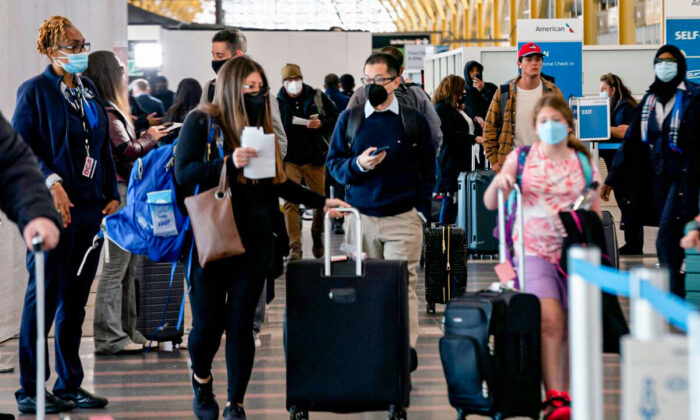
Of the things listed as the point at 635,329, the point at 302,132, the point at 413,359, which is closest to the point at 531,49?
the point at 413,359

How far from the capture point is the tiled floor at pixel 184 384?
5406 millimetres

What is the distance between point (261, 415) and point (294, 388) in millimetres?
549

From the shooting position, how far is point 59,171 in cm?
527

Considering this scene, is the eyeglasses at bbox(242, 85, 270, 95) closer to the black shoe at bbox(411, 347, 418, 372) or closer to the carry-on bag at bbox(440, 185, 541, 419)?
the carry-on bag at bbox(440, 185, 541, 419)

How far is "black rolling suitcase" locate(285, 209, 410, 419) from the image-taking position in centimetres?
479

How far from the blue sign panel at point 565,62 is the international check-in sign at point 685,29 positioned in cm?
145

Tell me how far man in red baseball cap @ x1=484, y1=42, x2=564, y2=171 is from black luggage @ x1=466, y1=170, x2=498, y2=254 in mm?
2743

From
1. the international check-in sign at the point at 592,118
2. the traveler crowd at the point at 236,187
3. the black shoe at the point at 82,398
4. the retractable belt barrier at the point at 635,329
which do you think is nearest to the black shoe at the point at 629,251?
the international check-in sign at the point at 592,118

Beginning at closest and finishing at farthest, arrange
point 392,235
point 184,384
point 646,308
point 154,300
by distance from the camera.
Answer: point 646,308
point 392,235
point 184,384
point 154,300

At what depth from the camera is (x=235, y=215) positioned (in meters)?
4.86

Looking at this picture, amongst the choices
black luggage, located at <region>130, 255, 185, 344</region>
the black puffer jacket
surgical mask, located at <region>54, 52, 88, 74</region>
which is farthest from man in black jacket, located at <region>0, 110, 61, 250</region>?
black luggage, located at <region>130, 255, 185, 344</region>

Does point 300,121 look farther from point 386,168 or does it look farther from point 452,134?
point 386,168

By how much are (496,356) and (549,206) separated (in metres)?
0.73

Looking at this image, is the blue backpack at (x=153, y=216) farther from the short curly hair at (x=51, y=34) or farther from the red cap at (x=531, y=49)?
the red cap at (x=531, y=49)
